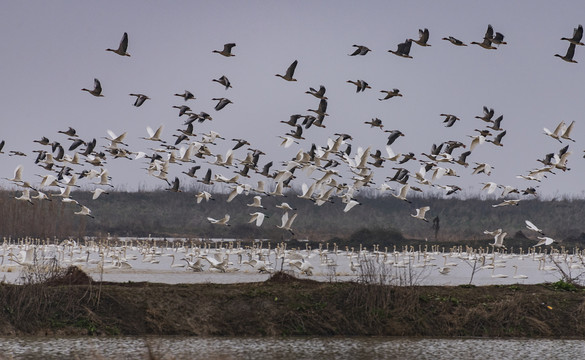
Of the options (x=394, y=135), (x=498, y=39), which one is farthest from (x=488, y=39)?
(x=394, y=135)

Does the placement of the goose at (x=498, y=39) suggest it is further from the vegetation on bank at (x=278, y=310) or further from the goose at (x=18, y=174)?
the goose at (x=18, y=174)

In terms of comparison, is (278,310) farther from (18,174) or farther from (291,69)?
(18,174)

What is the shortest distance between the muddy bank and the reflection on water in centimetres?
49

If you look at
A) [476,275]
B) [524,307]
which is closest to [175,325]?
[524,307]

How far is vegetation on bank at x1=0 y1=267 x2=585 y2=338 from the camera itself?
864 inches

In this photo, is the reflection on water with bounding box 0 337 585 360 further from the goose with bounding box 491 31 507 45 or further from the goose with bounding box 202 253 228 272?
the goose with bounding box 202 253 228 272

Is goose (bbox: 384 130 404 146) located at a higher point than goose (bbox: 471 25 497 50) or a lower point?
lower

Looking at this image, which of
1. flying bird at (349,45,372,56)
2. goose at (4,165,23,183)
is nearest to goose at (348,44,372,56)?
flying bird at (349,45,372,56)

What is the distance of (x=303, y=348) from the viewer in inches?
835

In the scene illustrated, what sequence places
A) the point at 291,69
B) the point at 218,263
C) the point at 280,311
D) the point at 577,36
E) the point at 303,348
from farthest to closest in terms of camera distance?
the point at 218,263
the point at 291,69
the point at 577,36
the point at 280,311
the point at 303,348

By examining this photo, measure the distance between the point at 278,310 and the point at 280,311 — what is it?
0.07 metres

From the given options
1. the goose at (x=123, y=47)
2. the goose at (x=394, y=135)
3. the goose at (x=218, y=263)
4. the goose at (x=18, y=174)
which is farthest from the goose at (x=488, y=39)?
the goose at (x=18, y=174)

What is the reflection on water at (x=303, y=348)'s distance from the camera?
19.8 m

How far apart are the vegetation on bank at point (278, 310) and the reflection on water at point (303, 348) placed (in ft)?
1.65
